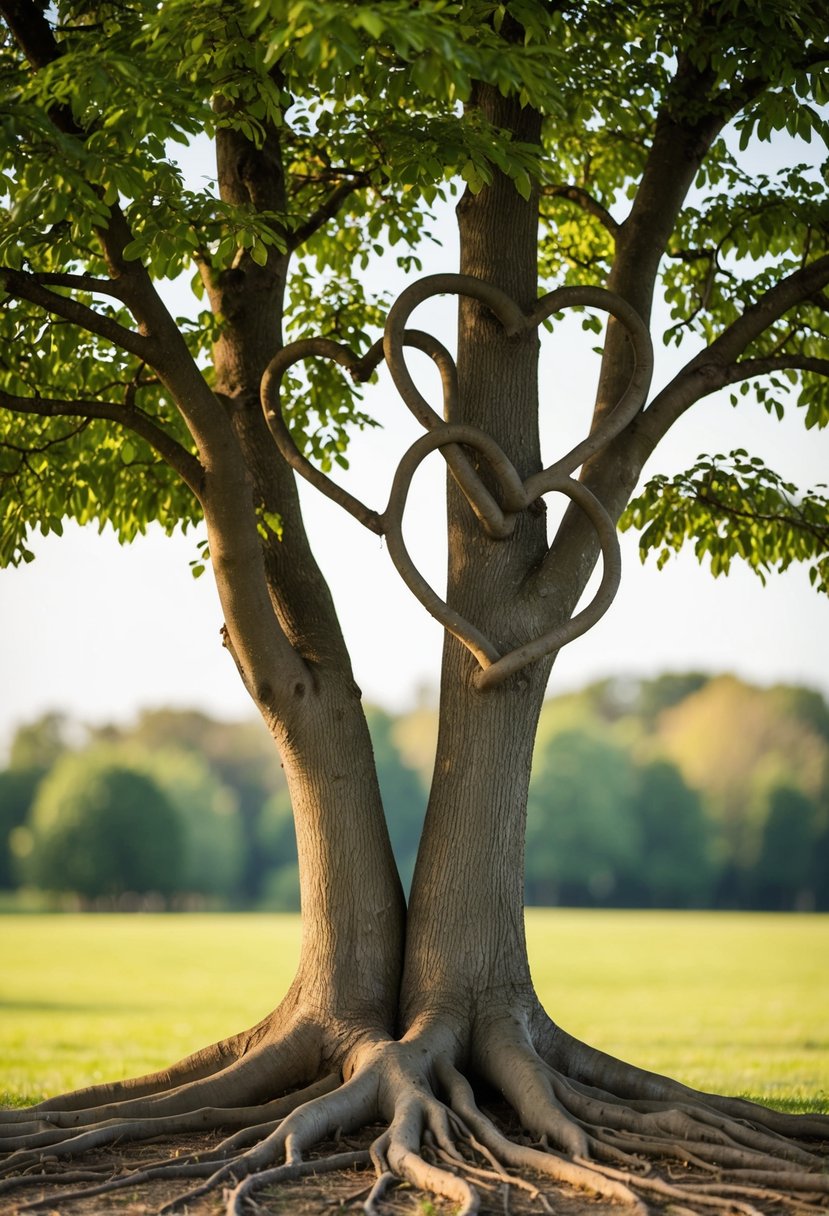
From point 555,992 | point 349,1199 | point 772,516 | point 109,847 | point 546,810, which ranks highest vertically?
point 546,810

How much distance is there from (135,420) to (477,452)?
1946 millimetres

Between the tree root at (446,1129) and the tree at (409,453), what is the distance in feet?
0.06

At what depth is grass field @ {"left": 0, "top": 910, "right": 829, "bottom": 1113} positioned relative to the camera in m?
16.0

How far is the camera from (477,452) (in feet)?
24.2

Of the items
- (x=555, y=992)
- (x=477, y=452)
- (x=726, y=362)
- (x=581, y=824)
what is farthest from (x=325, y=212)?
(x=581, y=824)

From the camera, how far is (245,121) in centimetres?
658

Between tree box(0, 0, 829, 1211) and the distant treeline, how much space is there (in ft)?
249

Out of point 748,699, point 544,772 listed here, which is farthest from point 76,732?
point 748,699

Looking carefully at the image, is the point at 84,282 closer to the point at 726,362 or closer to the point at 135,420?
the point at 135,420

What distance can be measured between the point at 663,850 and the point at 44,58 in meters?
100.0

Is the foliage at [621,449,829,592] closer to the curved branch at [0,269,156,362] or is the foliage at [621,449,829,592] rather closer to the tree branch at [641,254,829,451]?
the tree branch at [641,254,829,451]

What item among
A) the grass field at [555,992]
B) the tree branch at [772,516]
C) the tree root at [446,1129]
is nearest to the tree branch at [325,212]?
the tree branch at [772,516]

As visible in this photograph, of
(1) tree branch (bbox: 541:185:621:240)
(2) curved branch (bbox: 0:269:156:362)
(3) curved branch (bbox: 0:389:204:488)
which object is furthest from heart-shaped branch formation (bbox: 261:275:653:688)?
(1) tree branch (bbox: 541:185:621:240)

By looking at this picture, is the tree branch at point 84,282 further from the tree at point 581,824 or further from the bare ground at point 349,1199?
the tree at point 581,824
